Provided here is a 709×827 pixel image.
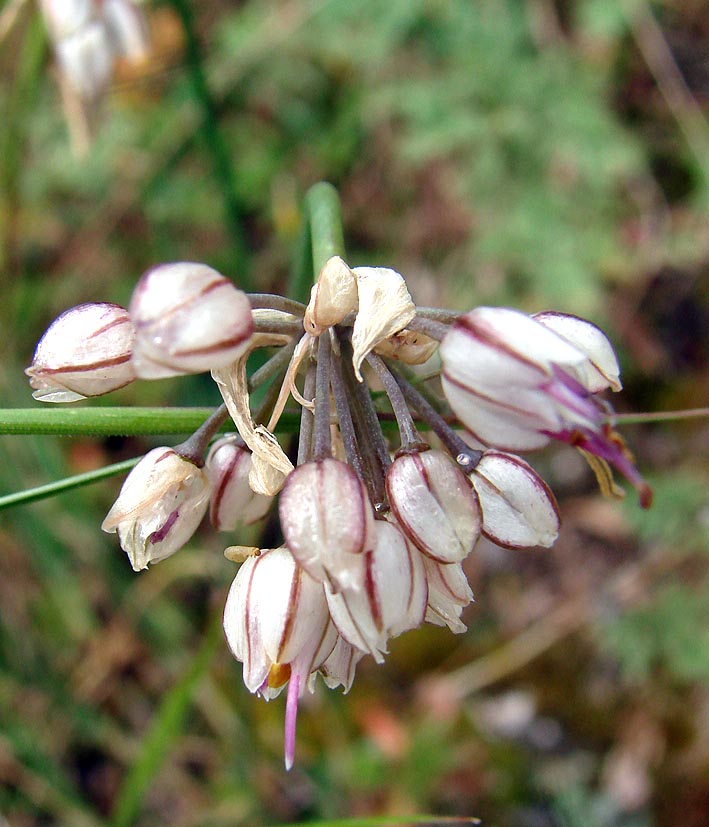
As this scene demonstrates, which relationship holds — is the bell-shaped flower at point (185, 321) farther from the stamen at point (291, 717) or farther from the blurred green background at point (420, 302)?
the blurred green background at point (420, 302)

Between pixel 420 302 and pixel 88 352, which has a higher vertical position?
pixel 88 352

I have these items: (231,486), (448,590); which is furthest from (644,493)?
(231,486)

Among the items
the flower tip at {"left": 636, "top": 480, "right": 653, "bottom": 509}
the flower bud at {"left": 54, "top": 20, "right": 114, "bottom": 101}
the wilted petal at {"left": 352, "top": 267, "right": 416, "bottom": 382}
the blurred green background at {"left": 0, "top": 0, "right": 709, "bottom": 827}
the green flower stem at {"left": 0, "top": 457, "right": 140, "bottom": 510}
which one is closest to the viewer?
the flower tip at {"left": 636, "top": 480, "right": 653, "bottom": 509}

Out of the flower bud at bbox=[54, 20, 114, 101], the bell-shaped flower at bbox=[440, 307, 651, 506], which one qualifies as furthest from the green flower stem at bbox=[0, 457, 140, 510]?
the flower bud at bbox=[54, 20, 114, 101]

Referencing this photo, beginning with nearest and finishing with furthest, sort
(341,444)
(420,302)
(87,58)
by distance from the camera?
(341,444)
(87,58)
(420,302)

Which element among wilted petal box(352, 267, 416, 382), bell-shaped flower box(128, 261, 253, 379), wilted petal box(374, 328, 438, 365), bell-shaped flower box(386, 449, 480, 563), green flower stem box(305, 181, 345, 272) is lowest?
bell-shaped flower box(386, 449, 480, 563)

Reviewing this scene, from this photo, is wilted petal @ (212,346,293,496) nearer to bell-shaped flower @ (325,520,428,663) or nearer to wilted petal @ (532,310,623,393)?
bell-shaped flower @ (325,520,428,663)

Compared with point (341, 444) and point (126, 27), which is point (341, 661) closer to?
point (341, 444)
